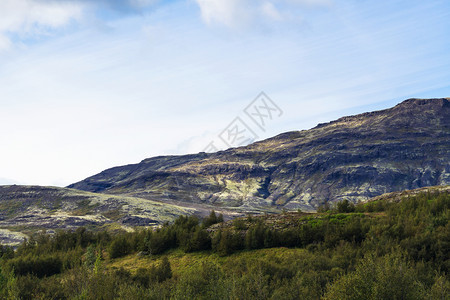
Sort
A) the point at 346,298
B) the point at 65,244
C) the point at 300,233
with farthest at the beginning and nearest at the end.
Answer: the point at 65,244
the point at 300,233
the point at 346,298

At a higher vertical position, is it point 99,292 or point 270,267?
point 99,292

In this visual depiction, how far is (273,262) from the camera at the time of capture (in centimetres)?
3525

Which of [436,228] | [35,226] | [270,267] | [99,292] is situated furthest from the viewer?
[35,226]

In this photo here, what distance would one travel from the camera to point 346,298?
19.8m

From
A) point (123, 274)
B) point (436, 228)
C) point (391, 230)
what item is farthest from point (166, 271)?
point (436, 228)

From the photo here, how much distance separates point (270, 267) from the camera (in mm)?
32375

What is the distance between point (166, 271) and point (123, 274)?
500 cm

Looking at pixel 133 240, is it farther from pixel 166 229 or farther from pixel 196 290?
pixel 196 290

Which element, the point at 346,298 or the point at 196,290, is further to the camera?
the point at 196,290

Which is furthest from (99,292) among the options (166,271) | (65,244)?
(65,244)

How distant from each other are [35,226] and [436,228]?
186 metres

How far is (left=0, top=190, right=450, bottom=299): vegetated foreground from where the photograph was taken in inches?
910

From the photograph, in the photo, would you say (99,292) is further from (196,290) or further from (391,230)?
(391,230)

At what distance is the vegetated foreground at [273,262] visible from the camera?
75.8ft
